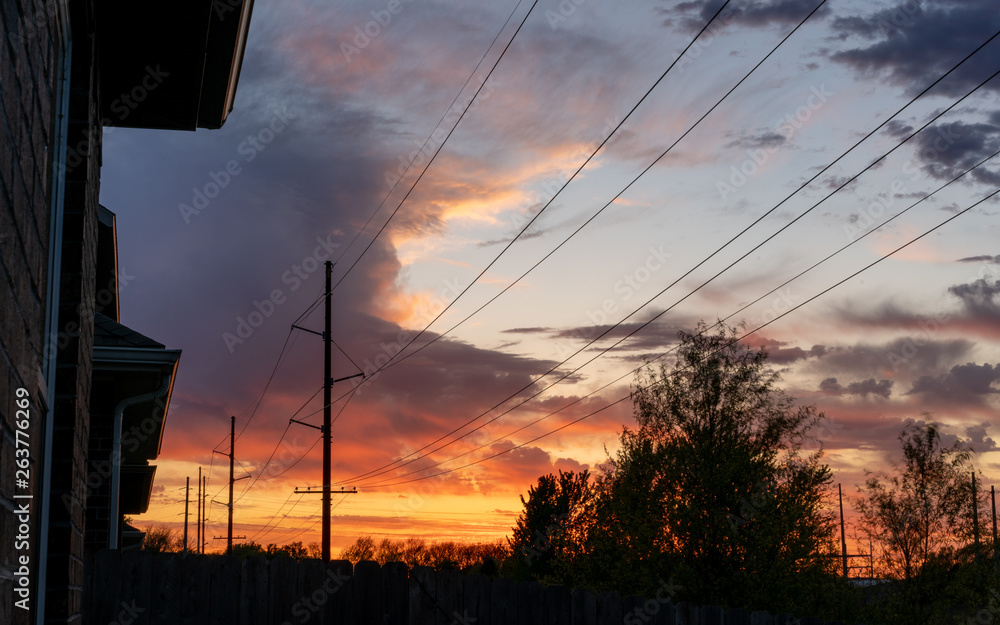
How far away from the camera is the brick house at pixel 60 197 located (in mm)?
2021

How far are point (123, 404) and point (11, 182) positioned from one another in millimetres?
8182

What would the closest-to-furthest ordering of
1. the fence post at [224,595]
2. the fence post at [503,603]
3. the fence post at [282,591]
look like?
the fence post at [224,595]
the fence post at [282,591]
the fence post at [503,603]

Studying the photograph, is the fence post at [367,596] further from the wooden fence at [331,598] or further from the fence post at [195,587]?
the fence post at [195,587]

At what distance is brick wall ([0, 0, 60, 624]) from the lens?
1.89 meters

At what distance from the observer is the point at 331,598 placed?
9.21m

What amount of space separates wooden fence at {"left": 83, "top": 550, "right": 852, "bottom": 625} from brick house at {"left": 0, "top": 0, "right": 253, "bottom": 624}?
Answer: 5163 mm

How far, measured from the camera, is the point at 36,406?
8.55 ft

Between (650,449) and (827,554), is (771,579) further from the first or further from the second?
(650,449)

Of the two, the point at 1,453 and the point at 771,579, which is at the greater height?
the point at 1,453

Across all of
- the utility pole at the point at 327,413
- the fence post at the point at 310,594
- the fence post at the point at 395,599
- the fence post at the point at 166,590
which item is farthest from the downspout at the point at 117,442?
the utility pole at the point at 327,413

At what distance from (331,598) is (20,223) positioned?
7.73 metres

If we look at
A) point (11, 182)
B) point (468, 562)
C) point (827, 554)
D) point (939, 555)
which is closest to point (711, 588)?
point (827, 554)

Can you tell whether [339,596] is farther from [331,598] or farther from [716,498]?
[716,498]

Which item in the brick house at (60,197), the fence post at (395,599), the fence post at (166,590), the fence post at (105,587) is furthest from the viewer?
the fence post at (395,599)
